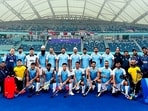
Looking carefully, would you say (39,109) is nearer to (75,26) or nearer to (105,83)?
(105,83)

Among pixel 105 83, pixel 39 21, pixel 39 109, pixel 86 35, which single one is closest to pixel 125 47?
pixel 86 35

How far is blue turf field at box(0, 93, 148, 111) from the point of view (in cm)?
862

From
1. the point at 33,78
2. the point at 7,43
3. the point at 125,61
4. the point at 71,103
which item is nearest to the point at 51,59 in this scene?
the point at 33,78

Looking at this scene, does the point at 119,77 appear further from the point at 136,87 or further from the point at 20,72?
the point at 20,72

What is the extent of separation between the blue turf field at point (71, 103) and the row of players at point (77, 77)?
426 millimetres

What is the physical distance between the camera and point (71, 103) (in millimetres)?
9164

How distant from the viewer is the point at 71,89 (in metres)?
10.2

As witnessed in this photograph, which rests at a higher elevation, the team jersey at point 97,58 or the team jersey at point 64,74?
the team jersey at point 97,58

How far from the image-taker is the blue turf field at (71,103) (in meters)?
8.62

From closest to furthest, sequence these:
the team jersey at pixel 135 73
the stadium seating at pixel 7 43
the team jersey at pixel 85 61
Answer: the team jersey at pixel 135 73, the team jersey at pixel 85 61, the stadium seating at pixel 7 43

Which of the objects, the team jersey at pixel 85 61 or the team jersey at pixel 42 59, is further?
the team jersey at pixel 85 61

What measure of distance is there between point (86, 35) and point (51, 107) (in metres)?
25.1

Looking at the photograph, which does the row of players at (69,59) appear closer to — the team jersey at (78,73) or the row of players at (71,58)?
the row of players at (71,58)

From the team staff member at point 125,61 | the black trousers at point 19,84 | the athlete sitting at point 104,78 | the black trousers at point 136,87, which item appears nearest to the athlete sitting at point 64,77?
the athlete sitting at point 104,78
